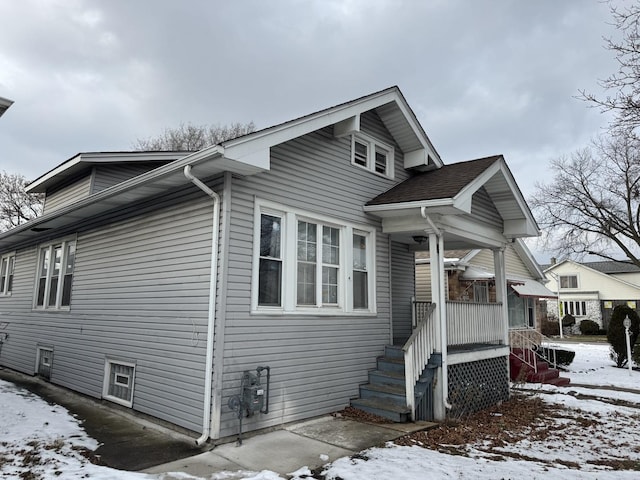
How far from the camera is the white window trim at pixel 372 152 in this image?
8.40 meters

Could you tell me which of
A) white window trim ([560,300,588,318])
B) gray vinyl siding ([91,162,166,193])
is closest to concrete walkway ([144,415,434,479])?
gray vinyl siding ([91,162,166,193])

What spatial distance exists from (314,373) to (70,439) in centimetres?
342

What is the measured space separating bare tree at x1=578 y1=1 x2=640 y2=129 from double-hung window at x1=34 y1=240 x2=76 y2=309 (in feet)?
33.3

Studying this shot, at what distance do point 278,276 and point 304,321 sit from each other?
2.79 ft

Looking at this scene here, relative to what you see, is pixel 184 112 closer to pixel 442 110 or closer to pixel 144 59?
pixel 144 59

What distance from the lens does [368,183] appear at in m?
8.53

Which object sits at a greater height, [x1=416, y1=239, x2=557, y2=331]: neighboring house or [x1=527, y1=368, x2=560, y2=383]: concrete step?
[x1=416, y1=239, x2=557, y2=331]: neighboring house

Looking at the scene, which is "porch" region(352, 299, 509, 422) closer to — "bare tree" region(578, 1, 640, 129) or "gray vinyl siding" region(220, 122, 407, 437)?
"gray vinyl siding" region(220, 122, 407, 437)

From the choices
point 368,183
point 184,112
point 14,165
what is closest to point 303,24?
point 368,183

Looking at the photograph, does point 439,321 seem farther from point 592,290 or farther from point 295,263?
point 592,290

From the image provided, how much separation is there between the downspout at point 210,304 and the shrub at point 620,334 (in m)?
17.3

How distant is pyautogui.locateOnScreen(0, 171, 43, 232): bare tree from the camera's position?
2769 cm

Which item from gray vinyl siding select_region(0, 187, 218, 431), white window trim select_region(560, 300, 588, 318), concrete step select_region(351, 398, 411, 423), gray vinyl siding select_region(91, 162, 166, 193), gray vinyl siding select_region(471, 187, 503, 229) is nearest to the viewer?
gray vinyl siding select_region(0, 187, 218, 431)

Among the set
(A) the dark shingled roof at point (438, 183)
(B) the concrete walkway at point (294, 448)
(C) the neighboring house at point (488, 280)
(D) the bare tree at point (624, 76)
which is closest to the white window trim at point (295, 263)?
(A) the dark shingled roof at point (438, 183)
